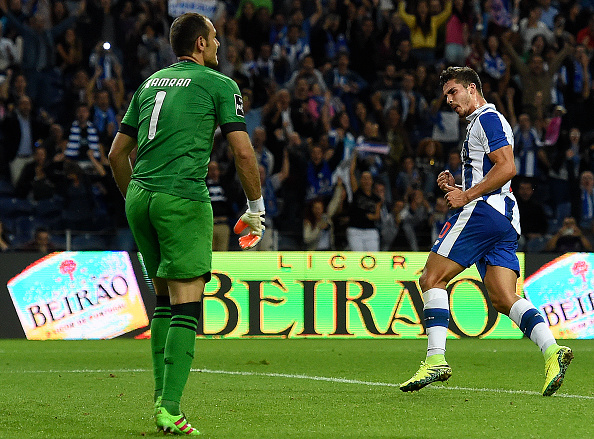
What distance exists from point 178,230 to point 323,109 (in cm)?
1169

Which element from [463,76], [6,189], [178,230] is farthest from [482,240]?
[6,189]

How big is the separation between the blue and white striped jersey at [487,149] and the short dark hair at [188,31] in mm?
2425

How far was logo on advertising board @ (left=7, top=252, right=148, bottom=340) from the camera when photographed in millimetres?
12805

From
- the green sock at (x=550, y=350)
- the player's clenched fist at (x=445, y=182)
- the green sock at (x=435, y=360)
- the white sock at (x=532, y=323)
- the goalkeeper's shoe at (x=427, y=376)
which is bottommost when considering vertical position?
the goalkeeper's shoe at (x=427, y=376)

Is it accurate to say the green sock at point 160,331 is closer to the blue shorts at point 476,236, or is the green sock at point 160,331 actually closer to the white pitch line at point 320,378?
the blue shorts at point 476,236

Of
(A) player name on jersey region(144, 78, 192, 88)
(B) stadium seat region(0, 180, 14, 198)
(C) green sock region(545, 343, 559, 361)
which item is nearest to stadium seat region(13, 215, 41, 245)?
(B) stadium seat region(0, 180, 14, 198)

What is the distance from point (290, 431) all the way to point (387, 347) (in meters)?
6.71

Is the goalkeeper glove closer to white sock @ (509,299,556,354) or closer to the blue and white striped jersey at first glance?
the blue and white striped jersey

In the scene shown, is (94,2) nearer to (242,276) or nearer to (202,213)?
(242,276)

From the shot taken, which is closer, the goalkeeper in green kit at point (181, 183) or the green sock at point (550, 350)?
the goalkeeper in green kit at point (181, 183)

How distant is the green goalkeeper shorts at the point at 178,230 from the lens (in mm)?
4773

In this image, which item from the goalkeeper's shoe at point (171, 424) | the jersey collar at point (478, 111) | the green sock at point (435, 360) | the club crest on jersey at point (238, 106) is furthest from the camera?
the jersey collar at point (478, 111)

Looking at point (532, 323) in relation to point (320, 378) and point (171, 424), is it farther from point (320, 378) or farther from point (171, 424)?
point (171, 424)

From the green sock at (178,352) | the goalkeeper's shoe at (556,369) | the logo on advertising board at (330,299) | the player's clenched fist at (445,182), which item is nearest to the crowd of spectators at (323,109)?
the logo on advertising board at (330,299)
